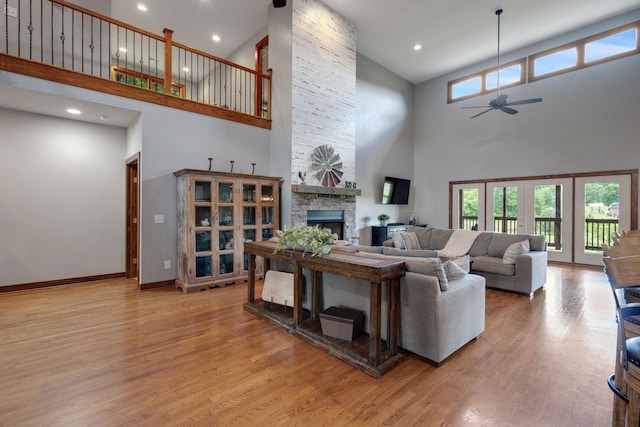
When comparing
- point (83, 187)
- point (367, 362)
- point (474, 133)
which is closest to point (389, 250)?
point (367, 362)


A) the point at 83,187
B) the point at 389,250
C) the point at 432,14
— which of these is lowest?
the point at 389,250

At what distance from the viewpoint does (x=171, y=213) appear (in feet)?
16.0

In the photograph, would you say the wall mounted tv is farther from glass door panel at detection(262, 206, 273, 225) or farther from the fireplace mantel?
glass door panel at detection(262, 206, 273, 225)

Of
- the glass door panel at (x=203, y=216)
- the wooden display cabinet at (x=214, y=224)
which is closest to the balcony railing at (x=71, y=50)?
the wooden display cabinet at (x=214, y=224)

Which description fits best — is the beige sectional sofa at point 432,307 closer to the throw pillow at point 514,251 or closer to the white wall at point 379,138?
the throw pillow at point 514,251

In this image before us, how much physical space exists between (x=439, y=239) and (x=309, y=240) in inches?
154

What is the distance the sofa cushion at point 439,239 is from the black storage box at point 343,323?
11.9 feet

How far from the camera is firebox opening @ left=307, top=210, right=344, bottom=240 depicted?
6078 millimetres

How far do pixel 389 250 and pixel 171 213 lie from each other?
12.2 feet

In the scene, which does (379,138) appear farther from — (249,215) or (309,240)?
(309,240)

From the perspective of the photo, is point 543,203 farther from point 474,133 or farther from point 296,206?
point 296,206

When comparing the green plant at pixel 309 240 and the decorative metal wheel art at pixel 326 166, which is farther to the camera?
the decorative metal wheel art at pixel 326 166

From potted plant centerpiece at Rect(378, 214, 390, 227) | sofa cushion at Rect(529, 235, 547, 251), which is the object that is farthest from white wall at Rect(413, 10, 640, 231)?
sofa cushion at Rect(529, 235, 547, 251)

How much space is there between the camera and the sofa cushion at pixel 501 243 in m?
4.94
